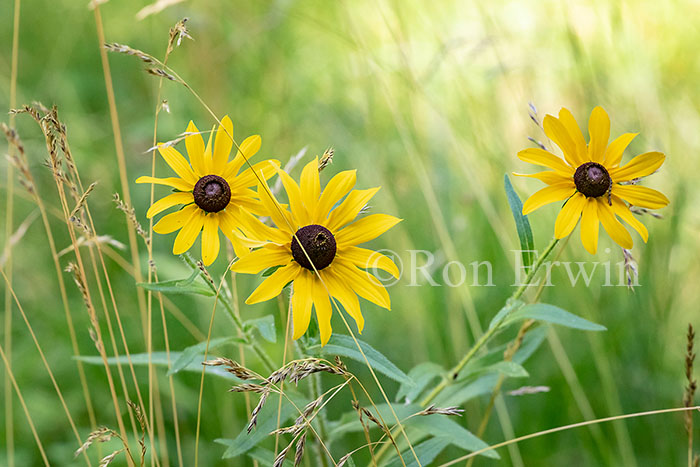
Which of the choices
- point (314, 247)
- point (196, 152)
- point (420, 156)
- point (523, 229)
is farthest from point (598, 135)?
point (420, 156)

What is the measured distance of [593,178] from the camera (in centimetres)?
126

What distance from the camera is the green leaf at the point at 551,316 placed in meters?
1.32

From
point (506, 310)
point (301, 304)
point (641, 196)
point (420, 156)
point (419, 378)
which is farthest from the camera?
point (420, 156)

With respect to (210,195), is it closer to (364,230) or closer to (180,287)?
(180,287)

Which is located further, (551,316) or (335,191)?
(551,316)

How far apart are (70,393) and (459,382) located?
1513 millimetres

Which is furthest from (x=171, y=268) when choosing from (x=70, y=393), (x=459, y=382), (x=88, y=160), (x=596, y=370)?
(x=596, y=370)

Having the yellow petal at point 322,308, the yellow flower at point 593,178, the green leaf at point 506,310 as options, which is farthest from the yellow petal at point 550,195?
the yellow petal at point 322,308

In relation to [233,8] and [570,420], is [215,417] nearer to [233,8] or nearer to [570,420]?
[570,420]

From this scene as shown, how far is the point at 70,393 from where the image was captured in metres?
2.28

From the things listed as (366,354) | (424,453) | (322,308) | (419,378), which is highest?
(322,308)

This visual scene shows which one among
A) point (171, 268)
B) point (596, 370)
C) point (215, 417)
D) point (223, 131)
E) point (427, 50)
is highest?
point (427, 50)

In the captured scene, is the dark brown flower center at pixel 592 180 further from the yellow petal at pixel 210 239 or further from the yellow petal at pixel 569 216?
the yellow petal at pixel 210 239

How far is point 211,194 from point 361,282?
Answer: 1.16 ft
